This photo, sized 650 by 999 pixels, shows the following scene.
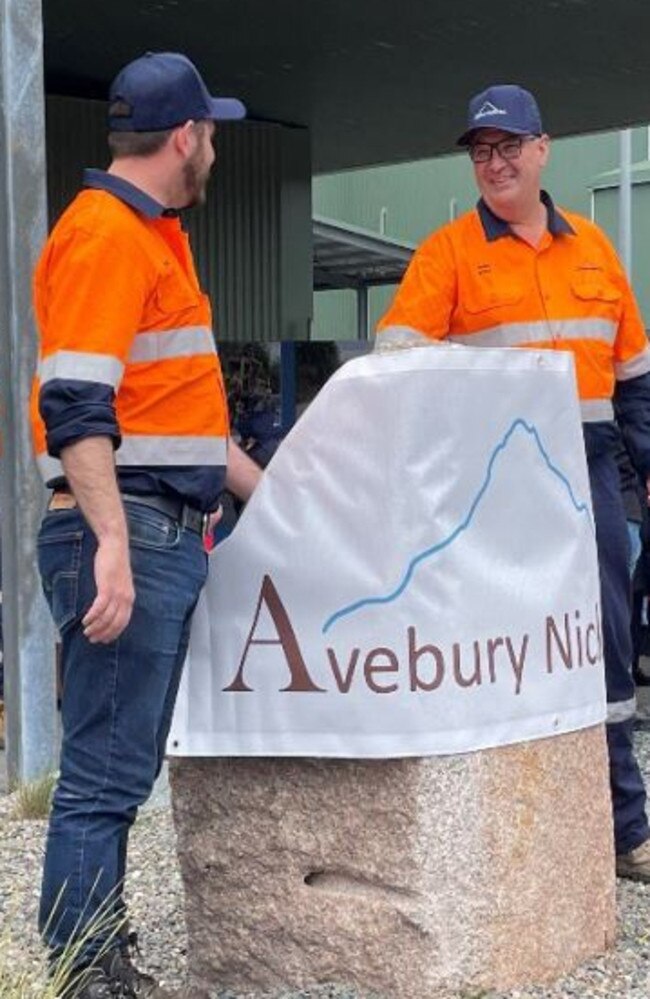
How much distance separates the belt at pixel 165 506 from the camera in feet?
11.5

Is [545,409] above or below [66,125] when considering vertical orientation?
below

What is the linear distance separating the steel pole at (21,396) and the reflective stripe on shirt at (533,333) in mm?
2179

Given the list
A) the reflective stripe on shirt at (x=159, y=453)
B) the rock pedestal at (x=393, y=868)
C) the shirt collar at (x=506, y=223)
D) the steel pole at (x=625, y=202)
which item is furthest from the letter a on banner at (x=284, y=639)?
the steel pole at (x=625, y=202)

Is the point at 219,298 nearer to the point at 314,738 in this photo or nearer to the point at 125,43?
the point at 125,43

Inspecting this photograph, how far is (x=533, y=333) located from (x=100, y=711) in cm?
160

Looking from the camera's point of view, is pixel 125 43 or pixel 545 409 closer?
pixel 545 409

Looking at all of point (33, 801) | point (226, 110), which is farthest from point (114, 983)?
point (33, 801)

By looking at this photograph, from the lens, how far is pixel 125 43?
14500mm

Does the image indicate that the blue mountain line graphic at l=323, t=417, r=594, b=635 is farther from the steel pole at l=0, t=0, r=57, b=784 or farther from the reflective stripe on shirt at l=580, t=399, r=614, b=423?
the steel pole at l=0, t=0, r=57, b=784

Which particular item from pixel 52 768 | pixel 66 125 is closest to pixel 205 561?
pixel 52 768

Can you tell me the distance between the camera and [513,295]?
14.4 ft

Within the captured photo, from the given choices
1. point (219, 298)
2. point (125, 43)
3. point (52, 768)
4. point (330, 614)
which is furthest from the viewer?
point (219, 298)

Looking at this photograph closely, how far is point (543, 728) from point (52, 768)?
294 centimetres

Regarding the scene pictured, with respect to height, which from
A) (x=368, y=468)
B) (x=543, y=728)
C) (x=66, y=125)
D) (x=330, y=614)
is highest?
(x=66, y=125)
